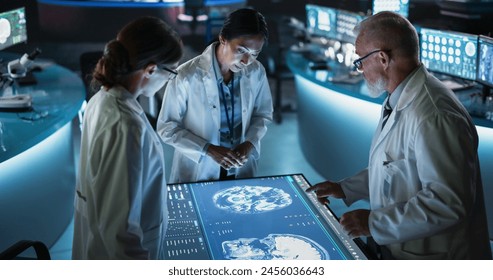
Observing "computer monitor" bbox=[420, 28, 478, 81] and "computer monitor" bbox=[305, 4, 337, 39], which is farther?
"computer monitor" bbox=[305, 4, 337, 39]

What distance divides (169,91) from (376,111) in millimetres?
2076

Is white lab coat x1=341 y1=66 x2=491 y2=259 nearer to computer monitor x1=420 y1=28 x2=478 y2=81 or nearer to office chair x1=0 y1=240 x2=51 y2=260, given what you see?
office chair x1=0 y1=240 x2=51 y2=260

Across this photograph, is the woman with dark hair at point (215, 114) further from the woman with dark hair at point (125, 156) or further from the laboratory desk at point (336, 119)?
the laboratory desk at point (336, 119)

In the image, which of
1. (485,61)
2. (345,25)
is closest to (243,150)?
(485,61)

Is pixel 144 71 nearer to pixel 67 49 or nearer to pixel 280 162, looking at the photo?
pixel 280 162

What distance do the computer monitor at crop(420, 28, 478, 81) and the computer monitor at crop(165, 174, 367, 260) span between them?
2.09 metres

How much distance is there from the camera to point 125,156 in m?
1.67

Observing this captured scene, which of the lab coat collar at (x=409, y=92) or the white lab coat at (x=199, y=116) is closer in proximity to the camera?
the lab coat collar at (x=409, y=92)

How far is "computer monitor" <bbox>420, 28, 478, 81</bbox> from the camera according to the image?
4172mm

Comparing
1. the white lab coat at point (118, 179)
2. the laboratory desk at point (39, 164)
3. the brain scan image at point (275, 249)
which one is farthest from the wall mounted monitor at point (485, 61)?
the white lab coat at point (118, 179)

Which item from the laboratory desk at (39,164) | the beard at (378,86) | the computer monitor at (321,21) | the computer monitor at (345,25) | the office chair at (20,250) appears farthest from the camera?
the computer monitor at (321,21)

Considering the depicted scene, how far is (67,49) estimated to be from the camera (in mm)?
9953

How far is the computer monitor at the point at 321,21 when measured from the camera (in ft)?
19.0

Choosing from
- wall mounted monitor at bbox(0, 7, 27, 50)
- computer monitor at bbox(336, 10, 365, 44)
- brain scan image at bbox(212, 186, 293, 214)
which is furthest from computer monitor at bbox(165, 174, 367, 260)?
computer monitor at bbox(336, 10, 365, 44)
